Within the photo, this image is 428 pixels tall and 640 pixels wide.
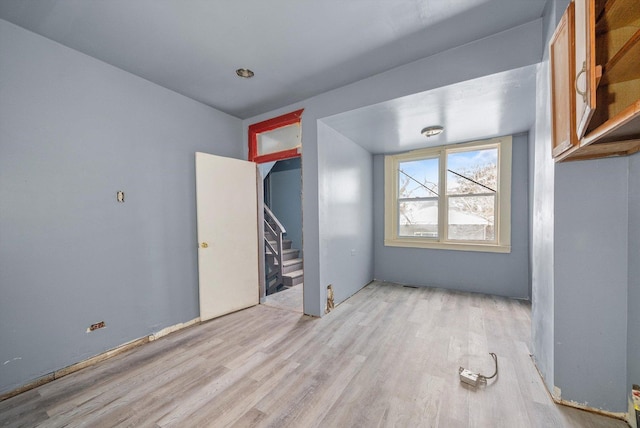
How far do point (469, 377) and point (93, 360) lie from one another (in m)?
3.11

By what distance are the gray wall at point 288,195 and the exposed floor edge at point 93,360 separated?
380cm

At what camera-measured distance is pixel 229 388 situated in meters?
1.71

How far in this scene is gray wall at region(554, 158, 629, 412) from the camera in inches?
53.5

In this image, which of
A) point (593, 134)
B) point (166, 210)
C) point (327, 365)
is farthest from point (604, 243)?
point (166, 210)

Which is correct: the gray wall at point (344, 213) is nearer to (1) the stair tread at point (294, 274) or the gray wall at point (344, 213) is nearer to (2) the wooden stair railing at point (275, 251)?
(1) the stair tread at point (294, 274)

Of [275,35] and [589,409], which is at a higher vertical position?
[275,35]

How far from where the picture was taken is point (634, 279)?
1.31 metres

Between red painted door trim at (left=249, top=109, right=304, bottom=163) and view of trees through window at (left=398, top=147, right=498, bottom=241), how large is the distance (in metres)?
2.26

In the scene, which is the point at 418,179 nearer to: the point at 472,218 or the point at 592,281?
the point at 472,218

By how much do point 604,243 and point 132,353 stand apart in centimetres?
374

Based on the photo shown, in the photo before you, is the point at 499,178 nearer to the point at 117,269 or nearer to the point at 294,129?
the point at 294,129

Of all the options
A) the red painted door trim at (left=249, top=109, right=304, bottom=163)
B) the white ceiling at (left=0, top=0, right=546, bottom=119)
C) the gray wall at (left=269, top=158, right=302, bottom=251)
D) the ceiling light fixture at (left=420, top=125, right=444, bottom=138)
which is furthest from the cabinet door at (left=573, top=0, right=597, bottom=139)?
the gray wall at (left=269, top=158, right=302, bottom=251)

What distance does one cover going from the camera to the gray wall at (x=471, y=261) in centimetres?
334

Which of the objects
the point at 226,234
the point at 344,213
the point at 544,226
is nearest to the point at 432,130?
the point at 344,213
